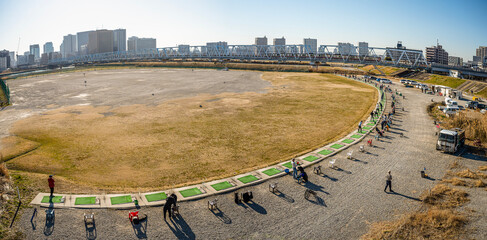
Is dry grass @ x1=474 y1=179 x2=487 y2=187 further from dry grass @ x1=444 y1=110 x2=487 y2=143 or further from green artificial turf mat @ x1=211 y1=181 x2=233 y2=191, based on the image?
green artificial turf mat @ x1=211 y1=181 x2=233 y2=191

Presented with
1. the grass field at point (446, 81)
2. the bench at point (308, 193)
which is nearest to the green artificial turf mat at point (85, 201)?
the bench at point (308, 193)

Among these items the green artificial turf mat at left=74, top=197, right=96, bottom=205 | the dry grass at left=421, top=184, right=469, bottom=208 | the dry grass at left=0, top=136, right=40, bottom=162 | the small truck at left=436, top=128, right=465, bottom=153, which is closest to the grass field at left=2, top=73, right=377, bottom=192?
the dry grass at left=0, top=136, right=40, bottom=162

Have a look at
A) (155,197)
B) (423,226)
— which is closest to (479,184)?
(423,226)

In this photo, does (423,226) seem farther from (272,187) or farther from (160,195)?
(160,195)

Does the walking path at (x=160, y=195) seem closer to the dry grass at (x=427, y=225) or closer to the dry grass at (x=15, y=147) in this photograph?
the dry grass at (x=427, y=225)

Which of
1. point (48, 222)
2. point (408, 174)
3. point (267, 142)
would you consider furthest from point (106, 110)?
point (408, 174)

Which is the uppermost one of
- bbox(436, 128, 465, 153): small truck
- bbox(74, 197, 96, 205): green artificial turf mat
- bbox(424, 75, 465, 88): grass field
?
bbox(424, 75, 465, 88): grass field
